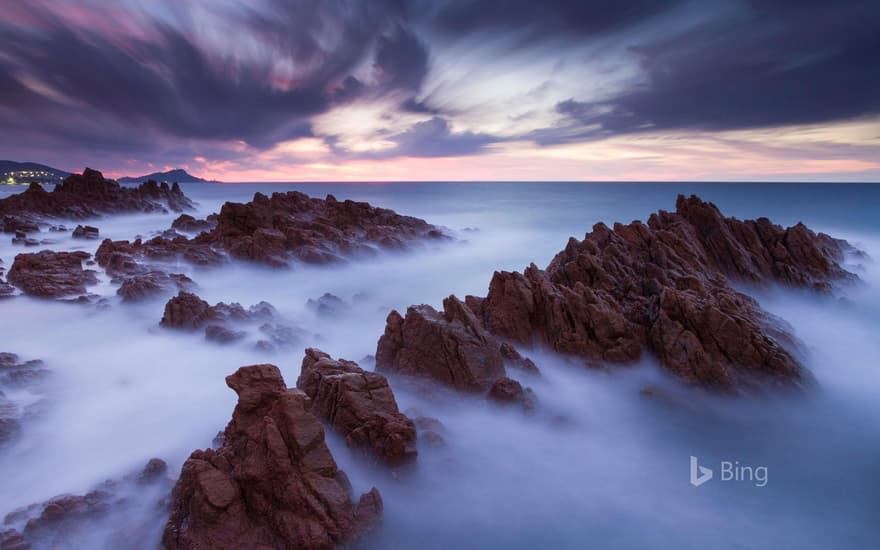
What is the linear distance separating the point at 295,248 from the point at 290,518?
939 inches

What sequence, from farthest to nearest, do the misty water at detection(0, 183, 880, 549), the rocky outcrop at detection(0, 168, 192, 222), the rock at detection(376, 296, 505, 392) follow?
the rocky outcrop at detection(0, 168, 192, 222) < the rock at detection(376, 296, 505, 392) < the misty water at detection(0, 183, 880, 549)

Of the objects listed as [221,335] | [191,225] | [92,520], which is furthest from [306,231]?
[92,520]

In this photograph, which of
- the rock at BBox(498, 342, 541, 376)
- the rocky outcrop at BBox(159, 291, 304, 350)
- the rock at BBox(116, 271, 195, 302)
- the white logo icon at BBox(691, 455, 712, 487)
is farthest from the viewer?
the rock at BBox(116, 271, 195, 302)

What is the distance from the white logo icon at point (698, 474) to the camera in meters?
9.22

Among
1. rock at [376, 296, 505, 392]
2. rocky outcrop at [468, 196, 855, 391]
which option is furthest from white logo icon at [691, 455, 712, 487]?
rock at [376, 296, 505, 392]

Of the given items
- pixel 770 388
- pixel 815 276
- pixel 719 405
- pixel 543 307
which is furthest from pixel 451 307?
pixel 815 276

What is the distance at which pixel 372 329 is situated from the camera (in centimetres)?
1820

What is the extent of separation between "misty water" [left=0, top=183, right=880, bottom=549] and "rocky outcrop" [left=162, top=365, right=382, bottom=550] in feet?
2.54

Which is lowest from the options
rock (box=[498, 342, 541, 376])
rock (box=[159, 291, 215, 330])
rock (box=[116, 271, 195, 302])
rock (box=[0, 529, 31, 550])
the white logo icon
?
the white logo icon

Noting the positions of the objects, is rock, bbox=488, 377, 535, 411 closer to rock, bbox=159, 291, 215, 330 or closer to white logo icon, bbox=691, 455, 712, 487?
white logo icon, bbox=691, 455, 712, 487

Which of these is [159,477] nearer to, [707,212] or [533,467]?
[533,467]

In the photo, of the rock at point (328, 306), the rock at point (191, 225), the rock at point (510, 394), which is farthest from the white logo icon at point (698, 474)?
the rock at point (191, 225)

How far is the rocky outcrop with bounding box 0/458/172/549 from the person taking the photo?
6988 millimetres

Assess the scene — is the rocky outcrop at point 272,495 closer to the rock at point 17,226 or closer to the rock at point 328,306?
the rock at point 328,306
